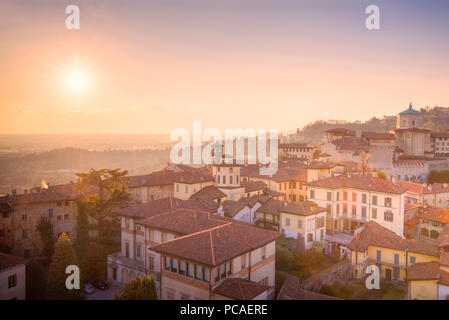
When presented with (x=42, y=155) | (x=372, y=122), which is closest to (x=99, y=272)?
(x=42, y=155)

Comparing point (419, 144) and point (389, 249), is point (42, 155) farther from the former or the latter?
point (419, 144)

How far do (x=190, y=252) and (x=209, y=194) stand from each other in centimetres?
1463

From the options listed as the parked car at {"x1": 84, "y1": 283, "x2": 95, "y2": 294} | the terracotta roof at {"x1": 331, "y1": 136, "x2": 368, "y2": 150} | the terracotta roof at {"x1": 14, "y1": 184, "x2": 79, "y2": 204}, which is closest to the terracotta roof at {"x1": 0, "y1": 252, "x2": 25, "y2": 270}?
the parked car at {"x1": 84, "y1": 283, "x2": 95, "y2": 294}

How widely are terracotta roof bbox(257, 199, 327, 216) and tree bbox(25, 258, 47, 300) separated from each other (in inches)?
636

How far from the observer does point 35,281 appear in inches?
821

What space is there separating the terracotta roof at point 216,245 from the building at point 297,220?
7.56 m

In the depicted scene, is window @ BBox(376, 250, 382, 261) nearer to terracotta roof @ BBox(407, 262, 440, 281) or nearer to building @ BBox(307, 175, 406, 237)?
terracotta roof @ BBox(407, 262, 440, 281)

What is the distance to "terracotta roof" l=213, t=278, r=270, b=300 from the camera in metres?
13.4

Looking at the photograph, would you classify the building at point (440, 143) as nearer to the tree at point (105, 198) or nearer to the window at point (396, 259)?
the window at point (396, 259)

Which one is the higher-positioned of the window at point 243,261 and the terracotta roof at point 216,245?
the terracotta roof at point 216,245

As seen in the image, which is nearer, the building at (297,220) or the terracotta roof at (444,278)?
the terracotta roof at (444,278)

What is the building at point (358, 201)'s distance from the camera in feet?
93.0

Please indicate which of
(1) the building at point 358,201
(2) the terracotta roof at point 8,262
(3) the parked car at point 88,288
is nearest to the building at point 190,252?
(3) the parked car at point 88,288

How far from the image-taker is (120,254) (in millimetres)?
23469
